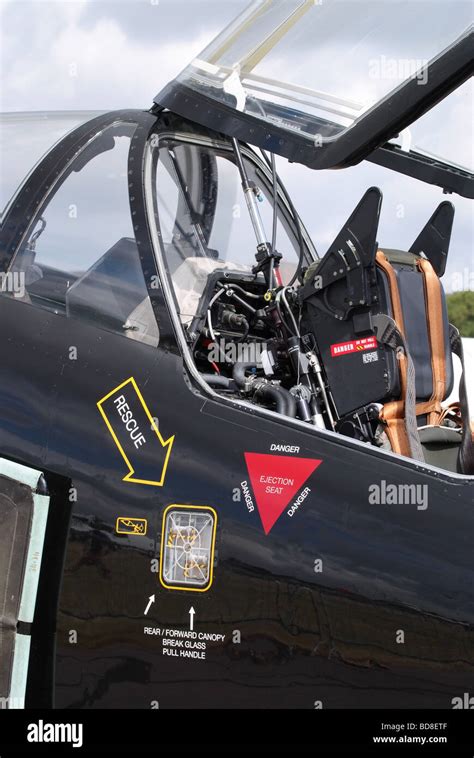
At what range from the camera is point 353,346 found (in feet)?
12.4

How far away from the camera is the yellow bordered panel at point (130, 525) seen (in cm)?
328

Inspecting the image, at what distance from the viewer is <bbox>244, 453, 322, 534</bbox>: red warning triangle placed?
123 inches

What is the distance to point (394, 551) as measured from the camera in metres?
3.02

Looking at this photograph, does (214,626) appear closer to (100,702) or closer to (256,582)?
(256,582)

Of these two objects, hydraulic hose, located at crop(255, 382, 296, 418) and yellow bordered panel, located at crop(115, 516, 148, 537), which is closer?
yellow bordered panel, located at crop(115, 516, 148, 537)

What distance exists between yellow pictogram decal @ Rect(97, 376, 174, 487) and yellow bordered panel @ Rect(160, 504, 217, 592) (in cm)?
14

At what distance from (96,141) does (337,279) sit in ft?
3.91
